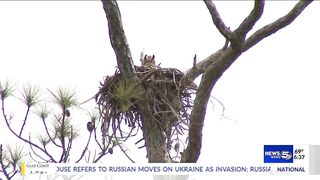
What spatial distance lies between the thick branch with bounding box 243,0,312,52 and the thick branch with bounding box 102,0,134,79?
2.73 feet

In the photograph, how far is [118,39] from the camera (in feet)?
9.91

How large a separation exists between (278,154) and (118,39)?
1321 mm

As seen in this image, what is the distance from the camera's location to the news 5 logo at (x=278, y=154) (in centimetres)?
314

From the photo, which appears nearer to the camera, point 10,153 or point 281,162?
point 281,162

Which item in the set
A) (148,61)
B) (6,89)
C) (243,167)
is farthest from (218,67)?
(6,89)

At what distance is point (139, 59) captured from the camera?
11.7 ft

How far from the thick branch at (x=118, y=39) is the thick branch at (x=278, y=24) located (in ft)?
2.73

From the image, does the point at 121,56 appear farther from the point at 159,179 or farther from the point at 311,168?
the point at 311,168

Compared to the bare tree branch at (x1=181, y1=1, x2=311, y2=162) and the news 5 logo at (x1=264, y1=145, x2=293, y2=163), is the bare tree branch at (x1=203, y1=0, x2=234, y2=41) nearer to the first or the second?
the bare tree branch at (x1=181, y1=1, x2=311, y2=162)

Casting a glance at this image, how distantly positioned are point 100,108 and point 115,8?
0.77 metres

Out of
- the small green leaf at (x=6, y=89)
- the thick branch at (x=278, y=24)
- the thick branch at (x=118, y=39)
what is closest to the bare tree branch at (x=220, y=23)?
the thick branch at (x=278, y=24)

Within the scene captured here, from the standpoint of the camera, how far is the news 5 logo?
314 centimetres

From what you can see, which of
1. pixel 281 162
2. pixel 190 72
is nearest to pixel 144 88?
pixel 190 72

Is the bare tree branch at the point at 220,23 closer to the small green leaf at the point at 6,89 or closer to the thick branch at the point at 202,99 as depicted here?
the thick branch at the point at 202,99
